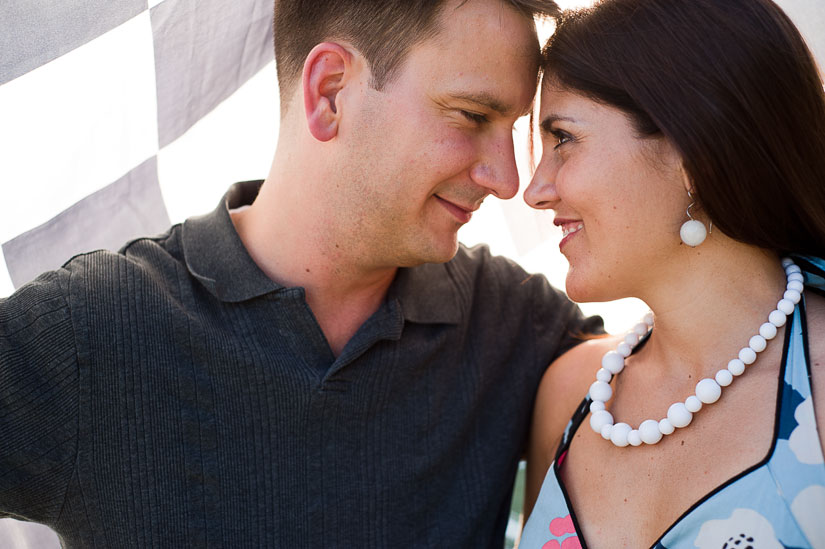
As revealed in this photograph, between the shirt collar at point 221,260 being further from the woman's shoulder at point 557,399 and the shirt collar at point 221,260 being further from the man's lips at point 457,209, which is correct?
the woman's shoulder at point 557,399

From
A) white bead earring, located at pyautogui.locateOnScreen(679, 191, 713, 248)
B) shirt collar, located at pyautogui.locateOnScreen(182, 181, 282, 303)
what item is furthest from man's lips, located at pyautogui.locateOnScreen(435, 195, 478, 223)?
white bead earring, located at pyautogui.locateOnScreen(679, 191, 713, 248)

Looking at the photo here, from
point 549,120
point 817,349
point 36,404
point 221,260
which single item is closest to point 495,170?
point 549,120

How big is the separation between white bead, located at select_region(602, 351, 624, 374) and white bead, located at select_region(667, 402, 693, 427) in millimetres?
254

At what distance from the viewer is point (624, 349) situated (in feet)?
6.19

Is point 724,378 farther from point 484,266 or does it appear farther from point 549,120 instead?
point 484,266

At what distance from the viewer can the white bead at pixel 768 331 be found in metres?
1.53

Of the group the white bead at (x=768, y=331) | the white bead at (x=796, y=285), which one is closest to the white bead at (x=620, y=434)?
the white bead at (x=768, y=331)

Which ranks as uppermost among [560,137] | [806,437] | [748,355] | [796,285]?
[560,137]

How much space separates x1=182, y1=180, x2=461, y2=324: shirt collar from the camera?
1.84 metres

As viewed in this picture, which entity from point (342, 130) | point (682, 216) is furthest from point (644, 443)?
point (342, 130)

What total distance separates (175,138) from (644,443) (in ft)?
4.95

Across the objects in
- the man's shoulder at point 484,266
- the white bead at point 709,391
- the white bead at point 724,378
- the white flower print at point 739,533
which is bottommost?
the white flower print at point 739,533

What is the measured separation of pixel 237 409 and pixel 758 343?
117 cm

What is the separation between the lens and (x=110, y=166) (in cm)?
203
